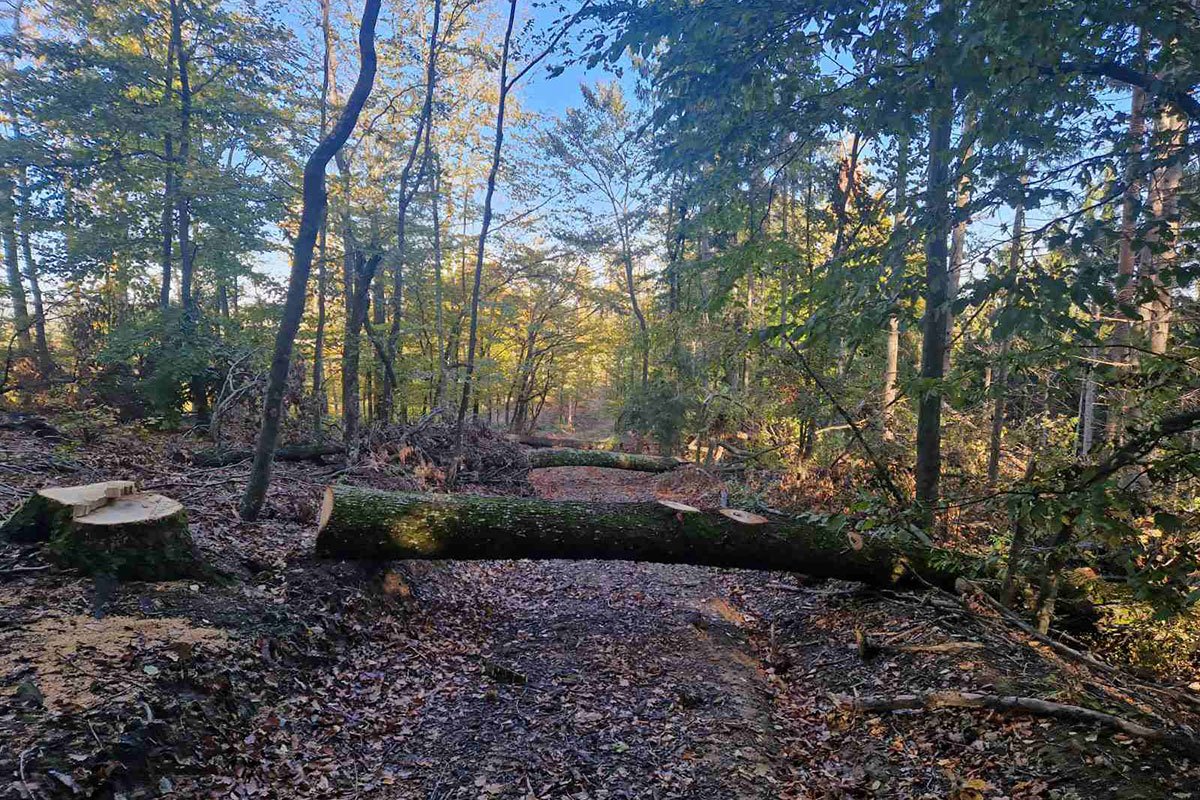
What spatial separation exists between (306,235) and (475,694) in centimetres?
470

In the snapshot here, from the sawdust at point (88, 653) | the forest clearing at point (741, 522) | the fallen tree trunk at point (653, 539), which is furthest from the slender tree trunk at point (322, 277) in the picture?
the sawdust at point (88, 653)

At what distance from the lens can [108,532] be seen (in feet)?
13.0

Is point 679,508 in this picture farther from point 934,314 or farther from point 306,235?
point 306,235

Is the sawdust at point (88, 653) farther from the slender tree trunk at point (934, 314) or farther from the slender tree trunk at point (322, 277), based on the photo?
the slender tree trunk at point (322, 277)

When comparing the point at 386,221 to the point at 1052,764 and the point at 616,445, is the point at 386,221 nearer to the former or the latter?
the point at 616,445

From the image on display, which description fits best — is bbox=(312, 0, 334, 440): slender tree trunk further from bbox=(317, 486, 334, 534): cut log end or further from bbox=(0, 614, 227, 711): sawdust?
bbox=(0, 614, 227, 711): sawdust

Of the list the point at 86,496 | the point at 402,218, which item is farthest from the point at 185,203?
the point at 86,496

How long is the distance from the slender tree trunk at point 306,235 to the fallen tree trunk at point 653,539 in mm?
1268

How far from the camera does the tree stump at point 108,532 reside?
3.96 metres

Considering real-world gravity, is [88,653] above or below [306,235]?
below

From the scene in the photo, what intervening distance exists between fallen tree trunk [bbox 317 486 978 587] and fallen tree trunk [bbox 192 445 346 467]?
430cm

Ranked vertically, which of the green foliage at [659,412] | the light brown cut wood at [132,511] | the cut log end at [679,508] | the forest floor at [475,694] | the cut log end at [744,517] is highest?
the green foliage at [659,412]

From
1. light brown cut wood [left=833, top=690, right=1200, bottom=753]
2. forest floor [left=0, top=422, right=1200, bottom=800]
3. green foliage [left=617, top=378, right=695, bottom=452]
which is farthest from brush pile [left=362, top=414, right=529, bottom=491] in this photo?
light brown cut wood [left=833, top=690, right=1200, bottom=753]

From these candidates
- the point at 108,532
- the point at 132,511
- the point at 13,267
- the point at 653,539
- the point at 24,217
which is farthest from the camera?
the point at 13,267
